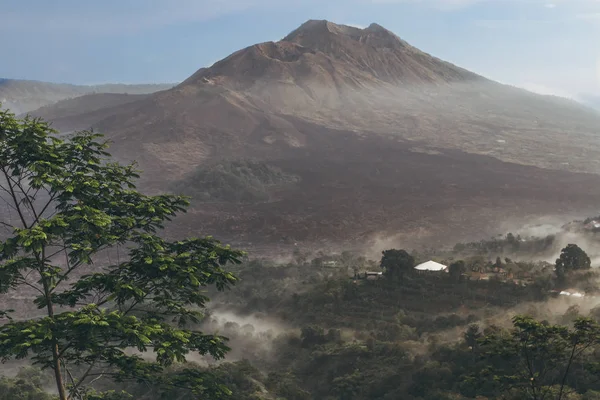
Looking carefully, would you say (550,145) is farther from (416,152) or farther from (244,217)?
(244,217)

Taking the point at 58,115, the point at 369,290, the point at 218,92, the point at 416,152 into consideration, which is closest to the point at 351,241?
the point at 369,290

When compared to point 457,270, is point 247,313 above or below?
below

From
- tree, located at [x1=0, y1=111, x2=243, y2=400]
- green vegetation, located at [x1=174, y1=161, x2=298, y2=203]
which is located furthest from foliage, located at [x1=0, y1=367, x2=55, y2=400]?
green vegetation, located at [x1=174, y1=161, x2=298, y2=203]

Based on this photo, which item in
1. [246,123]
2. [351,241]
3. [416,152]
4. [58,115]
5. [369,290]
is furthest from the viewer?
[58,115]

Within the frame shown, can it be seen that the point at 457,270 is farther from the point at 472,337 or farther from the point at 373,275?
the point at 472,337

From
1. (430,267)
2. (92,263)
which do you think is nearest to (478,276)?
(430,267)

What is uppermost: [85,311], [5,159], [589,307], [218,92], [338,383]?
[218,92]

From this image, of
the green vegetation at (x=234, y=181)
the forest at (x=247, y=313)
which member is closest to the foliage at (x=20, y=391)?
the forest at (x=247, y=313)
